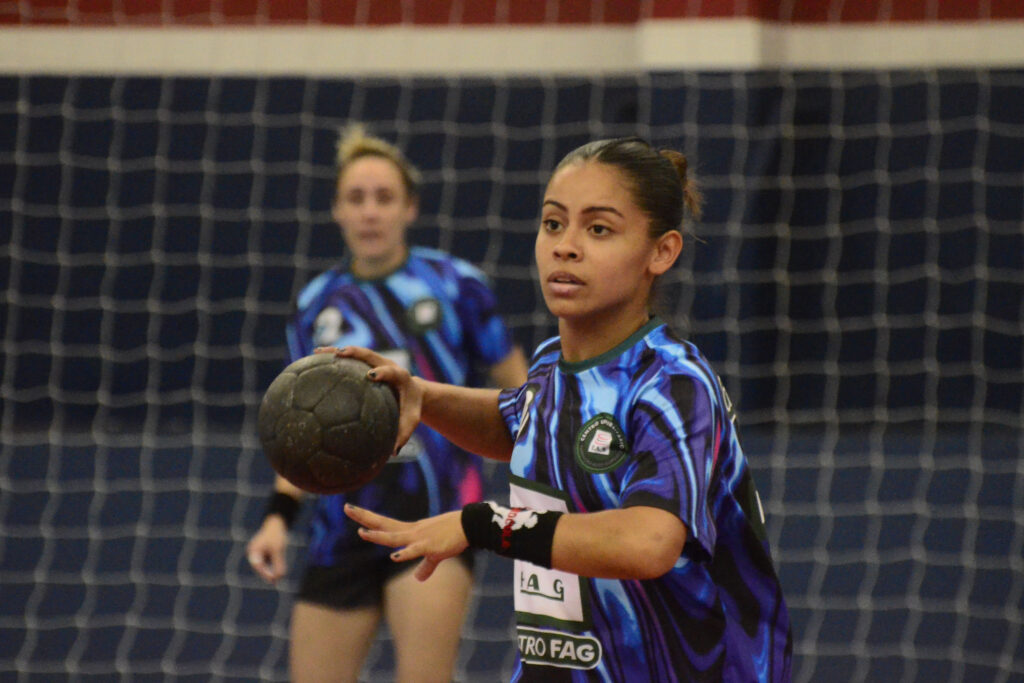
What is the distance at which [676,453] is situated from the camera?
1.51 metres

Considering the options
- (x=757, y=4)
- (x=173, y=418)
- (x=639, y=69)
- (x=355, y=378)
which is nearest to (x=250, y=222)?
(x=173, y=418)

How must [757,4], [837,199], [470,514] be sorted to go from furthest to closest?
[837,199]
[757,4]
[470,514]

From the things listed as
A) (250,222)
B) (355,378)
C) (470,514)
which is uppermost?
(250,222)

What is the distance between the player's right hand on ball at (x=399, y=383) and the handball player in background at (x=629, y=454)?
194 mm

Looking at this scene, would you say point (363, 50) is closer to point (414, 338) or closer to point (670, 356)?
point (414, 338)

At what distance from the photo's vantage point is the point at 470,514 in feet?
4.82

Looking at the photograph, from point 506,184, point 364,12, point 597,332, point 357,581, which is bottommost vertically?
point 357,581

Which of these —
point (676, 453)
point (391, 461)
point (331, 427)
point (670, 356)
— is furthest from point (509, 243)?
point (676, 453)

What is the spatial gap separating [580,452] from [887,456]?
4.73m

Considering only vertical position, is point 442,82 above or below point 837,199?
above

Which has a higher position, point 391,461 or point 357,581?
point 391,461

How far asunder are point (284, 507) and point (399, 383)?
1219 millimetres

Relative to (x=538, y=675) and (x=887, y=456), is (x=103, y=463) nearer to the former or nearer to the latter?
(x=887, y=456)

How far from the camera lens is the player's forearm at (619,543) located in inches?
55.6
